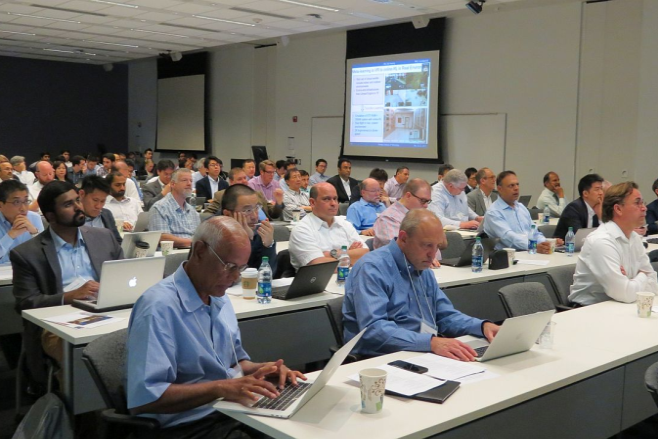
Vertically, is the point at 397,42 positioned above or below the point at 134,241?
above

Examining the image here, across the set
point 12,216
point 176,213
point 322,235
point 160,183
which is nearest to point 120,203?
point 176,213

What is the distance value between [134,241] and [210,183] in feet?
20.7

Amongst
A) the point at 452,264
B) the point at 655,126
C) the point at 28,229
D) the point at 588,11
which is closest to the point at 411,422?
the point at 452,264

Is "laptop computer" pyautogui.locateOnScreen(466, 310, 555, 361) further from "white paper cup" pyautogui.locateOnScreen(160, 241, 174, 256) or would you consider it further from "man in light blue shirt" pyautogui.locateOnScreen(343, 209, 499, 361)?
"white paper cup" pyautogui.locateOnScreen(160, 241, 174, 256)

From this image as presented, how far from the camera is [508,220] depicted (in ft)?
20.6

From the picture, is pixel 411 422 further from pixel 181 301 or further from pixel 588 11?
pixel 588 11

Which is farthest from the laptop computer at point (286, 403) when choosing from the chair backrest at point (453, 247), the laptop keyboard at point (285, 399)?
the chair backrest at point (453, 247)

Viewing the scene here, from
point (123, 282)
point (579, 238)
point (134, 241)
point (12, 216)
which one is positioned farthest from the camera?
point (579, 238)

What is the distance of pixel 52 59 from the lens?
67.9 feet

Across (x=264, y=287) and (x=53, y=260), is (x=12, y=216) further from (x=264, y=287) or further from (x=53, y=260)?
(x=264, y=287)

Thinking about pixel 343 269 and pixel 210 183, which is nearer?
pixel 343 269

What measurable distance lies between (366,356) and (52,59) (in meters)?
20.4

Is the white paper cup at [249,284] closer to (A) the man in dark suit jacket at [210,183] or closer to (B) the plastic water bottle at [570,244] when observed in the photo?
(B) the plastic water bottle at [570,244]

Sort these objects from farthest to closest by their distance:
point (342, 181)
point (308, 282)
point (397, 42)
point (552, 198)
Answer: point (397, 42), point (342, 181), point (552, 198), point (308, 282)
